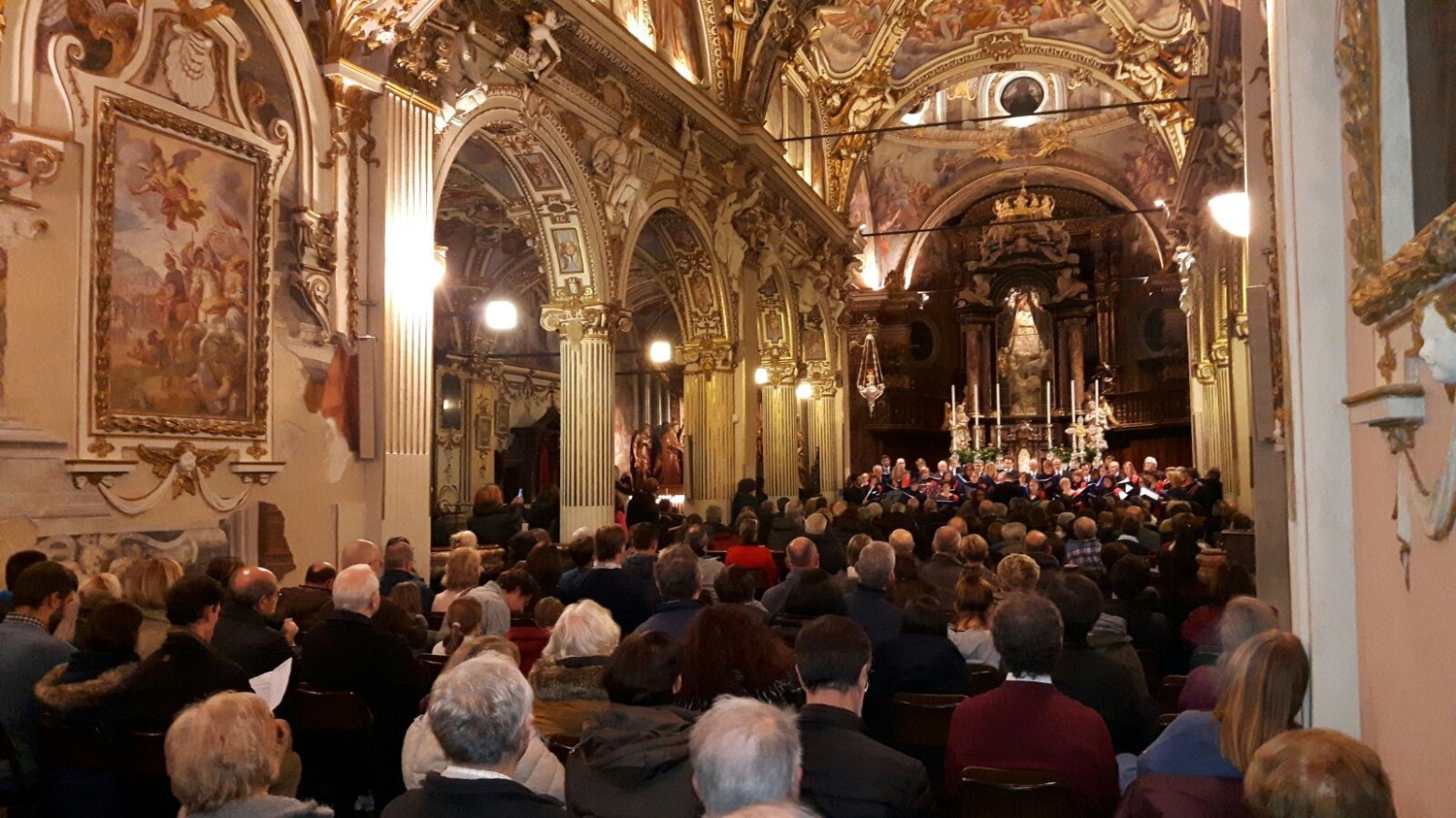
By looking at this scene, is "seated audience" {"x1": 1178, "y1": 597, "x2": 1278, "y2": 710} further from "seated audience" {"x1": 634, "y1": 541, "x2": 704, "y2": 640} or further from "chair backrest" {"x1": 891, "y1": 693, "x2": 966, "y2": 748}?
"seated audience" {"x1": 634, "y1": 541, "x2": 704, "y2": 640}

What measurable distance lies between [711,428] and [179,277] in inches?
428

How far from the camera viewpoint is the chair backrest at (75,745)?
13.5 feet

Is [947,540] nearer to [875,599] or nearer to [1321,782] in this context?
[875,599]

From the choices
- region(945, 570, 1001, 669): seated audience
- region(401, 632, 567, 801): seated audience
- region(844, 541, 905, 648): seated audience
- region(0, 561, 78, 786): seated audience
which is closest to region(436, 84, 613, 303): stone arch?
region(844, 541, 905, 648): seated audience

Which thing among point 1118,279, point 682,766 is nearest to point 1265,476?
point 682,766

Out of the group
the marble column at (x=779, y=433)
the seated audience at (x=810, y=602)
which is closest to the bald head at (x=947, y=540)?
the seated audience at (x=810, y=602)

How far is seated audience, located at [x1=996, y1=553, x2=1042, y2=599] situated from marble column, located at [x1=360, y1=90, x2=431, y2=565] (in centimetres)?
478

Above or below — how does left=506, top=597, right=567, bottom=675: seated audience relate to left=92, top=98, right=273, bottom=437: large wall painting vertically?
below

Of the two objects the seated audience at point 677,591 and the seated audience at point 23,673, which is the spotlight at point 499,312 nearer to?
the seated audience at point 677,591

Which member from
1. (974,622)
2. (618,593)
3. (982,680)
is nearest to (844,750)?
(982,680)

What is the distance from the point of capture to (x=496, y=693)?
2.79 metres

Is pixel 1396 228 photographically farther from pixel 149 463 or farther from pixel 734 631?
pixel 149 463

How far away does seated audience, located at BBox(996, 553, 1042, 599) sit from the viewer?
6594mm

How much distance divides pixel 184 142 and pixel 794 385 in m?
15.5
